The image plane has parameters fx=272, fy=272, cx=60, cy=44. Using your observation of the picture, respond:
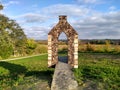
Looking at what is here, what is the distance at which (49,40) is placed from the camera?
1588 cm

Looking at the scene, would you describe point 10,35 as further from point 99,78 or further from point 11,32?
point 99,78

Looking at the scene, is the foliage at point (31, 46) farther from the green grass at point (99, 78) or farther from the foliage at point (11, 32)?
the green grass at point (99, 78)

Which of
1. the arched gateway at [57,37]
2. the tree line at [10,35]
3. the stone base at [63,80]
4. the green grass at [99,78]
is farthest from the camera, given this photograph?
the tree line at [10,35]

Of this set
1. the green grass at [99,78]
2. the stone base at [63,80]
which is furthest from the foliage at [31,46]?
the stone base at [63,80]

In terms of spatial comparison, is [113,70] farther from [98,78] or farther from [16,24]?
[16,24]

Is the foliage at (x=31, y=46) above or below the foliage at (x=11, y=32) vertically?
below

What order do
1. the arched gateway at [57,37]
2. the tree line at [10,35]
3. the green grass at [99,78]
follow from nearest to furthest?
the green grass at [99,78] → the arched gateway at [57,37] → the tree line at [10,35]

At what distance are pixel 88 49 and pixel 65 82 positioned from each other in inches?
1084

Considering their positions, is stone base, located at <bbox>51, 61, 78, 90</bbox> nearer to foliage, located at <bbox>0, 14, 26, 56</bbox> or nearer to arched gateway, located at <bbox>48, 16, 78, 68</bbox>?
arched gateway, located at <bbox>48, 16, 78, 68</bbox>

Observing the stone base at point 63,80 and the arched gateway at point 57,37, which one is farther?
the arched gateway at point 57,37

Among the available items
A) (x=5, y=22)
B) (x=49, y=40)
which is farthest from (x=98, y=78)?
(x=5, y=22)

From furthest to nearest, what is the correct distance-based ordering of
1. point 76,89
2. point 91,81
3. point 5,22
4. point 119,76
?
point 5,22, point 119,76, point 91,81, point 76,89

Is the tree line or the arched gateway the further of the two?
the tree line

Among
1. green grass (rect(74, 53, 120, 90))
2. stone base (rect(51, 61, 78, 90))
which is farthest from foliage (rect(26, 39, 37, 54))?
stone base (rect(51, 61, 78, 90))
